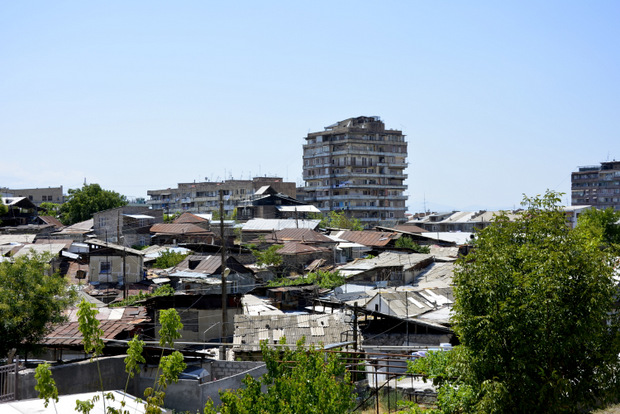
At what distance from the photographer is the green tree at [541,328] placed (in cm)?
1085

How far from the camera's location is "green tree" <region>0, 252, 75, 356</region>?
18484 millimetres

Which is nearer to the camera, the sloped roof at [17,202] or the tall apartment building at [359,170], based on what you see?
the sloped roof at [17,202]

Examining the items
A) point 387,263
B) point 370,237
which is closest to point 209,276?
point 387,263

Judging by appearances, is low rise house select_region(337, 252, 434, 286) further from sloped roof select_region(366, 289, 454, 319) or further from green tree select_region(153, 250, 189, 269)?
green tree select_region(153, 250, 189, 269)

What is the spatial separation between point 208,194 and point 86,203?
30.8m

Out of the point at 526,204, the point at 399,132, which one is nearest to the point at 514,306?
the point at 526,204

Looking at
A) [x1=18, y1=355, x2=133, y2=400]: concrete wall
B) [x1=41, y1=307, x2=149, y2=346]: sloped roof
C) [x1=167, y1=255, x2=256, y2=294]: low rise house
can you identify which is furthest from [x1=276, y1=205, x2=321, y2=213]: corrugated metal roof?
[x1=18, y1=355, x2=133, y2=400]: concrete wall

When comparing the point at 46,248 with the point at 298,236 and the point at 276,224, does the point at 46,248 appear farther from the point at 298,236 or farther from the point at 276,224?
the point at 276,224

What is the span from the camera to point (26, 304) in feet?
61.4

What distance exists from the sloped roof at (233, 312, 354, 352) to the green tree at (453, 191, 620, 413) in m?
11.6

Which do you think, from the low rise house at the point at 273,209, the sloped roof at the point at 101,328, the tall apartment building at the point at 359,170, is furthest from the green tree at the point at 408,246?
the tall apartment building at the point at 359,170

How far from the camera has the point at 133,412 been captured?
11.5 m

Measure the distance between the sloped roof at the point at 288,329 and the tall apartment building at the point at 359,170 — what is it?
230 feet

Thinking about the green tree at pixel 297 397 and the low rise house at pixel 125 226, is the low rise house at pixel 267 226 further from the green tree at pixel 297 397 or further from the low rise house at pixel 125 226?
the green tree at pixel 297 397
